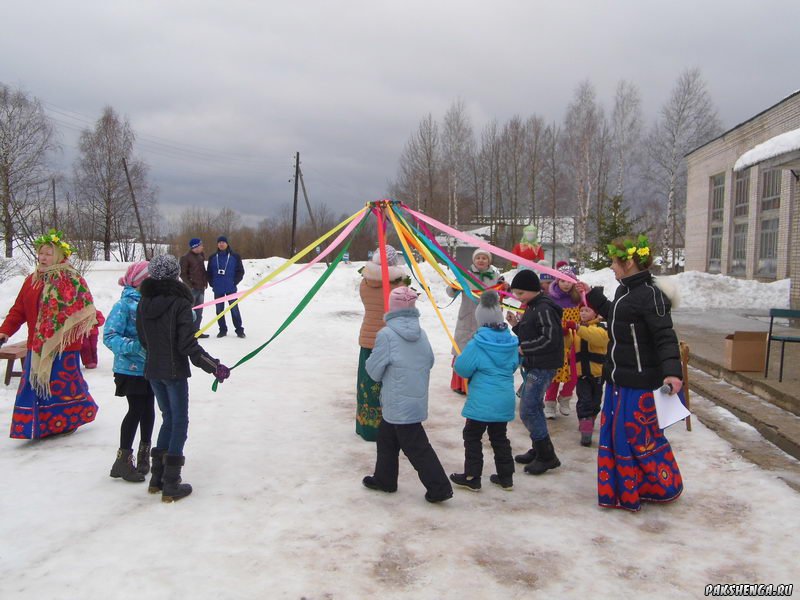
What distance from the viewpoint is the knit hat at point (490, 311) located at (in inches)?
161

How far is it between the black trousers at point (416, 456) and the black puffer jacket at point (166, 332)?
4.20 ft

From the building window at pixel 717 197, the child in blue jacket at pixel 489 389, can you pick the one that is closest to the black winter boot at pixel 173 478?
the child in blue jacket at pixel 489 389

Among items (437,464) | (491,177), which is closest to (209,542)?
(437,464)

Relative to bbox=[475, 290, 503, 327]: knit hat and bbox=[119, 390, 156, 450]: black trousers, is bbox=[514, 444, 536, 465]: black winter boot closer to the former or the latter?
bbox=[475, 290, 503, 327]: knit hat

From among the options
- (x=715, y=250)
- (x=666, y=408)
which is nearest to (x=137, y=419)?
(x=666, y=408)

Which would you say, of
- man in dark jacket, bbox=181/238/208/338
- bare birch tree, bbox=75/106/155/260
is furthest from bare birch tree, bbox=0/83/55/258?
man in dark jacket, bbox=181/238/208/338

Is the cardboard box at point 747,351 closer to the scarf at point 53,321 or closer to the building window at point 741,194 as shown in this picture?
the scarf at point 53,321

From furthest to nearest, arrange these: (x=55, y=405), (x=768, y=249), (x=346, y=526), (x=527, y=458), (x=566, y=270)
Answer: (x=768, y=249), (x=566, y=270), (x=55, y=405), (x=527, y=458), (x=346, y=526)

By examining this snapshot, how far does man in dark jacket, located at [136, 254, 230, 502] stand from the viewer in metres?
3.77

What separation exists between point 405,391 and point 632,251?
1.74 meters

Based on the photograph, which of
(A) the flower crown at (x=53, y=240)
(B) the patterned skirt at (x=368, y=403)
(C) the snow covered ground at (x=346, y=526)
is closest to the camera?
(C) the snow covered ground at (x=346, y=526)

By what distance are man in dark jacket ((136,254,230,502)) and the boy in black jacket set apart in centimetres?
226

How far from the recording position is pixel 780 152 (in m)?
7.82

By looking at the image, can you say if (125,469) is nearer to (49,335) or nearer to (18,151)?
(49,335)
